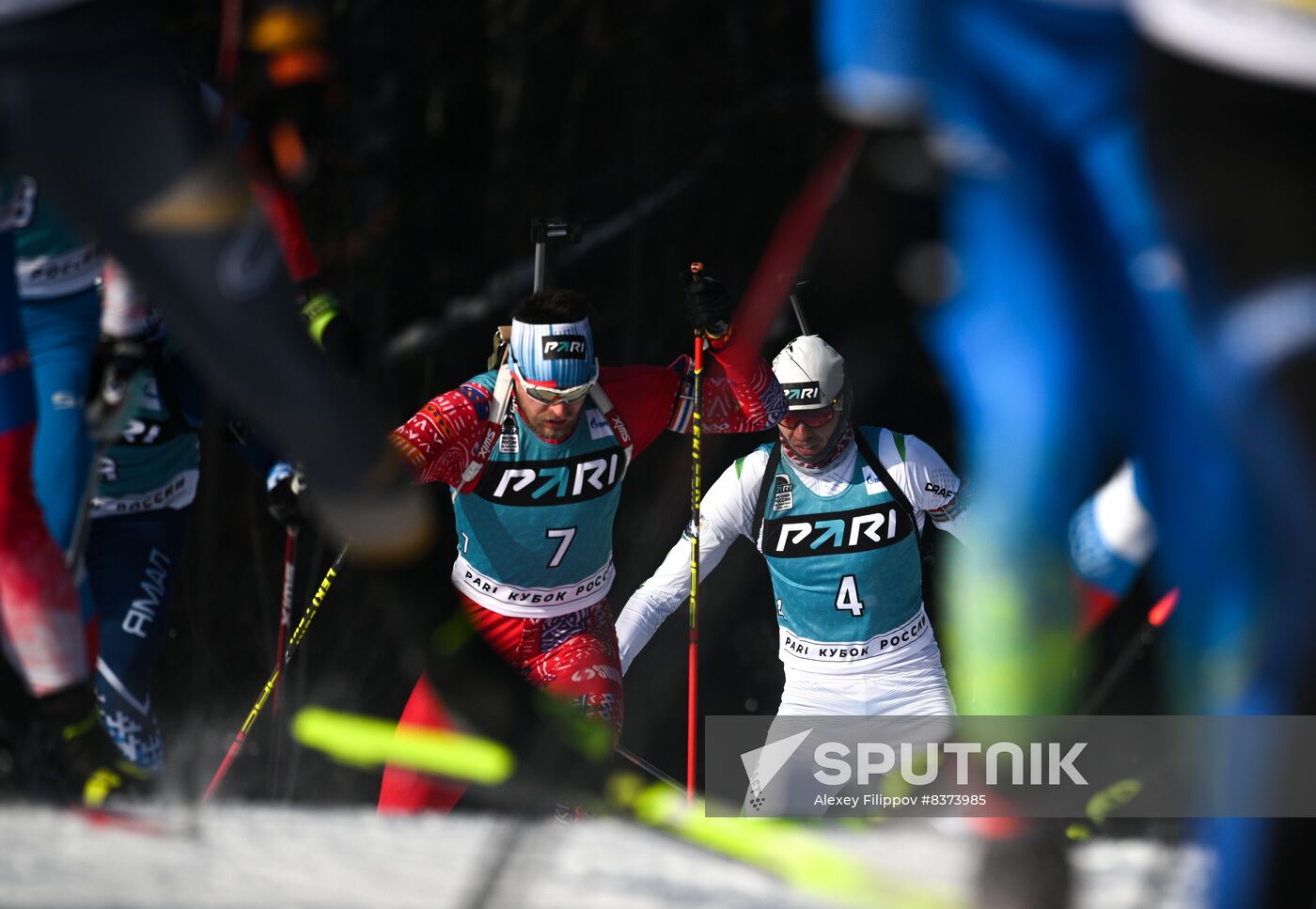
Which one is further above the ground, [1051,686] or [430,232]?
[430,232]

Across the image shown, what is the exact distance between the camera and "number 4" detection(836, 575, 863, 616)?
496cm

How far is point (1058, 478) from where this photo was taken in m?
1.61

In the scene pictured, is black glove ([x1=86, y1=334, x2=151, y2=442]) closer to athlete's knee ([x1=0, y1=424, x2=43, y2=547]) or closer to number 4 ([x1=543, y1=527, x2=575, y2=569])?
athlete's knee ([x1=0, y1=424, x2=43, y2=547])

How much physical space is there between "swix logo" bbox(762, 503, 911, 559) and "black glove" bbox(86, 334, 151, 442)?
6.69ft

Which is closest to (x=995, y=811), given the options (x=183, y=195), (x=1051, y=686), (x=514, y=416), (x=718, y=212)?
(x=1051, y=686)

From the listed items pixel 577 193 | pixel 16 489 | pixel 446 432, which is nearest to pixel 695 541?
pixel 446 432

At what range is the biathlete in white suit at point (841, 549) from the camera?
16.1ft

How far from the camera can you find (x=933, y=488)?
4.89 meters

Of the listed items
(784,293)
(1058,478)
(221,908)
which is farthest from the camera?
(784,293)

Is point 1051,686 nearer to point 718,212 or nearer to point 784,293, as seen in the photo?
point 784,293

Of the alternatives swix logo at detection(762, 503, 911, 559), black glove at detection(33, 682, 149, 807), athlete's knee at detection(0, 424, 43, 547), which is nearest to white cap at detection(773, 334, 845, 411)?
swix logo at detection(762, 503, 911, 559)

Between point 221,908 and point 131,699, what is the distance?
213cm

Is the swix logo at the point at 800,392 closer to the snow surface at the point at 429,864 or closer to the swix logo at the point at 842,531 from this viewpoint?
the swix logo at the point at 842,531

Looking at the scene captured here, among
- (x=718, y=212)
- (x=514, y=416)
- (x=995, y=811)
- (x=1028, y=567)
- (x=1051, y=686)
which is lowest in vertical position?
(x=995, y=811)
